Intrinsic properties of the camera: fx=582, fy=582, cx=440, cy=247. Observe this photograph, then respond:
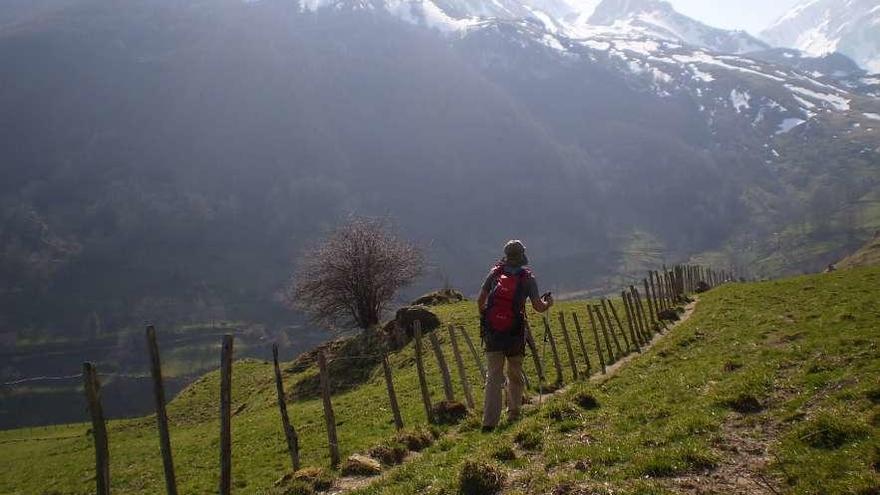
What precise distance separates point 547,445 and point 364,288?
142 ft

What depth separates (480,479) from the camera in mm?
10406

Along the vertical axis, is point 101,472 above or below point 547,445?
above

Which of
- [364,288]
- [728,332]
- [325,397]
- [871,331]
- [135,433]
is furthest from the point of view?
[364,288]

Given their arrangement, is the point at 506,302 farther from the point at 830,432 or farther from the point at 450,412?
the point at 830,432

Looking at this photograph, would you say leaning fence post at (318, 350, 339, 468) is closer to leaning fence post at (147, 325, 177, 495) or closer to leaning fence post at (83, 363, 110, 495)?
leaning fence post at (147, 325, 177, 495)

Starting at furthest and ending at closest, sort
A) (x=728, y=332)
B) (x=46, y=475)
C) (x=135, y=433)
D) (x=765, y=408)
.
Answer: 1. (x=135, y=433)
2. (x=46, y=475)
3. (x=728, y=332)
4. (x=765, y=408)

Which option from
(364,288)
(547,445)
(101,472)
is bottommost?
(547,445)

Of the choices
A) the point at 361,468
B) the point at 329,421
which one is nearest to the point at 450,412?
the point at 329,421

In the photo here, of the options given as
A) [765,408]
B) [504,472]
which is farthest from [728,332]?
[504,472]

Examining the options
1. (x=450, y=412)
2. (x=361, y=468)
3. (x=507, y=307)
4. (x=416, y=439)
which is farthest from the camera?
(x=450, y=412)

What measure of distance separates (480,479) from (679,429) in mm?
4644

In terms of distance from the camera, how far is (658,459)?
34.2ft

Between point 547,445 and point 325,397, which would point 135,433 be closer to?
point 325,397

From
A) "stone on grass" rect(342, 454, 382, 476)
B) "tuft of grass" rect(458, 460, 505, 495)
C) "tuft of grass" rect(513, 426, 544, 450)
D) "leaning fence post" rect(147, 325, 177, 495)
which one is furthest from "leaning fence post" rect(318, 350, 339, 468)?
"tuft of grass" rect(458, 460, 505, 495)
